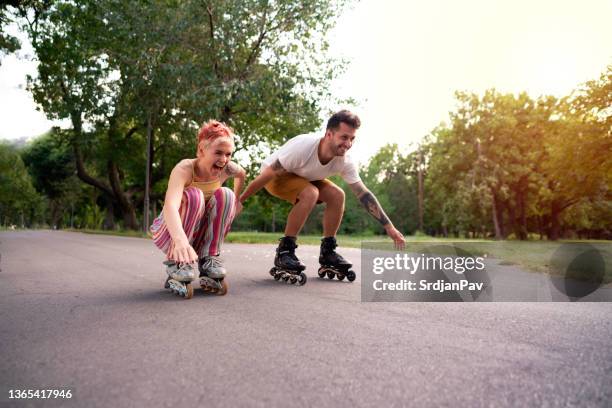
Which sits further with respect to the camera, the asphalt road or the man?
the man

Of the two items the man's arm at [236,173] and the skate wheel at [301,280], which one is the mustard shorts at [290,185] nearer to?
the man's arm at [236,173]

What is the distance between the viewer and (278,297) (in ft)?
11.5

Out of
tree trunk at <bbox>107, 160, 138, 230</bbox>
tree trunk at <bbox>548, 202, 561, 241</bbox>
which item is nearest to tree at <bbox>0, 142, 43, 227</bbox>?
tree trunk at <bbox>107, 160, 138, 230</bbox>

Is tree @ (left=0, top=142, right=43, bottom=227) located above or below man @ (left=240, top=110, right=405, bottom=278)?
above

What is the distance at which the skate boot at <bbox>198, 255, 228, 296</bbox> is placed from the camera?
3678 millimetres

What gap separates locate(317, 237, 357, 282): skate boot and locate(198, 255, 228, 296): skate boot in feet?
4.32

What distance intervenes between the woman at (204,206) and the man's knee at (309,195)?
807mm

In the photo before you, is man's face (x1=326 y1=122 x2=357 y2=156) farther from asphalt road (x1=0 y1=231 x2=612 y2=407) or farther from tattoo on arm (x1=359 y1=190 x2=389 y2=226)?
asphalt road (x1=0 y1=231 x2=612 y2=407)

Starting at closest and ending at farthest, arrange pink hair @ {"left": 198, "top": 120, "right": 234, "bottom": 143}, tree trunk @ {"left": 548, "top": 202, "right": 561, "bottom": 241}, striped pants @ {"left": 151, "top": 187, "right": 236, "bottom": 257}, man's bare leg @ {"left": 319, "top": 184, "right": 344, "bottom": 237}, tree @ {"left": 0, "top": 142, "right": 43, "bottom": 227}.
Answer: pink hair @ {"left": 198, "top": 120, "right": 234, "bottom": 143} → striped pants @ {"left": 151, "top": 187, "right": 236, "bottom": 257} → man's bare leg @ {"left": 319, "top": 184, "right": 344, "bottom": 237} → tree trunk @ {"left": 548, "top": 202, "right": 561, "bottom": 241} → tree @ {"left": 0, "top": 142, "right": 43, "bottom": 227}

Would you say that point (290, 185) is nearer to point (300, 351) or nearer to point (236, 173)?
point (236, 173)

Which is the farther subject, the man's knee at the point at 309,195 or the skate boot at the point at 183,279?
the man's knee at the point at 309,195

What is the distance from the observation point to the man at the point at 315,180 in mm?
4250

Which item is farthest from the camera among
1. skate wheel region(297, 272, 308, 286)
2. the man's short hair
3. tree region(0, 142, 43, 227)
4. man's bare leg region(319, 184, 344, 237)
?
tree region(0, 142, 43, 227)

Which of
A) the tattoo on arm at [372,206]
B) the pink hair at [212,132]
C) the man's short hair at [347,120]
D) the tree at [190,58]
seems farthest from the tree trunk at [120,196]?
the pink hair at [212,132]
